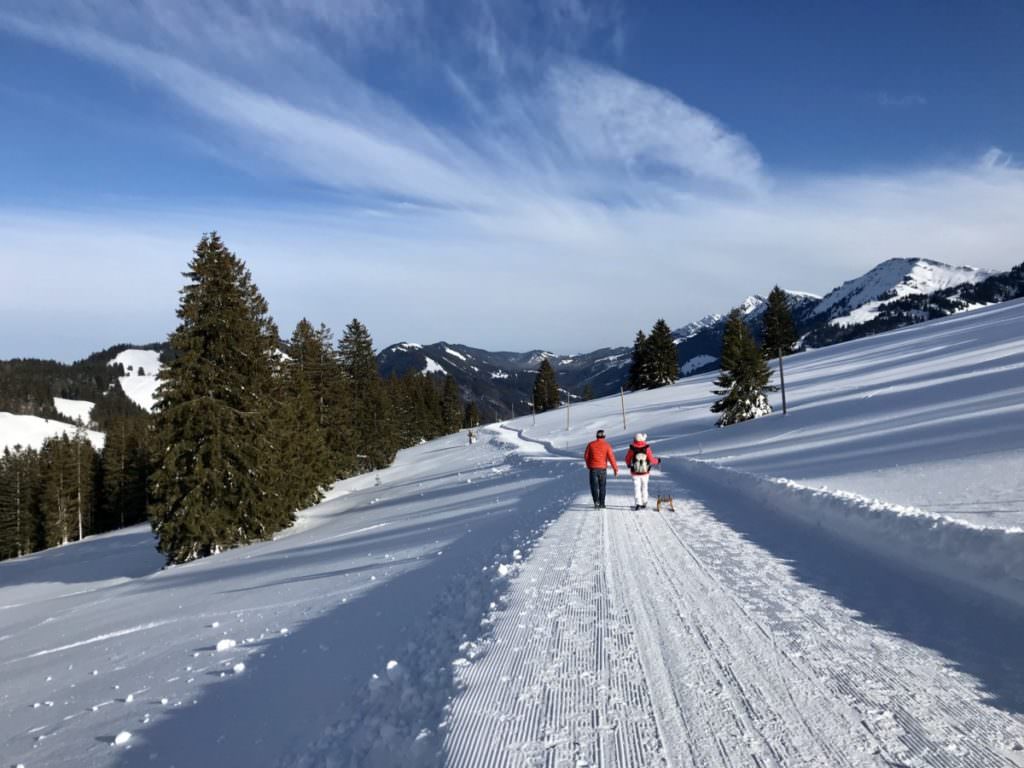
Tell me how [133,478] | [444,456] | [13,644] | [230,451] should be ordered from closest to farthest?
1. [13,644]
2. [230,451]
3. [444,456]
4. [133,478]

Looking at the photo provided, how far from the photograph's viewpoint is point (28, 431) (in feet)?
463

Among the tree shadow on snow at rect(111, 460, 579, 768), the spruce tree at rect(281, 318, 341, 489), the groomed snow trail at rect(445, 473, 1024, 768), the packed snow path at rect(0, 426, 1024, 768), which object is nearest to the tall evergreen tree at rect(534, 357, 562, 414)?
the spruce tree at rect(281, 318, 341, 489)

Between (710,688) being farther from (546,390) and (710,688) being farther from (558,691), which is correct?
(546,390)

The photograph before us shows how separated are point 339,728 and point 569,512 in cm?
959

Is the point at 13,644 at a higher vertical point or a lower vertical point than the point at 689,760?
lower

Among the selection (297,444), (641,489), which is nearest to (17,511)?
(297,444)

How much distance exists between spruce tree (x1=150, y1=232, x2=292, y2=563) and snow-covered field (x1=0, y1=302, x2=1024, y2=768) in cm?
423

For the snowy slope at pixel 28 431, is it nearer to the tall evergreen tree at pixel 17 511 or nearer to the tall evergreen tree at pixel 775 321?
the tall evergreen tree at pixel 17 511

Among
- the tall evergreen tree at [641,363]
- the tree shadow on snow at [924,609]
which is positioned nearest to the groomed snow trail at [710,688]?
the tree shadow on snow at [924,609]

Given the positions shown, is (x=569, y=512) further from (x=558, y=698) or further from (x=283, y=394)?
(x=283, y=394)

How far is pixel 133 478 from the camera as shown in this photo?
5625cm

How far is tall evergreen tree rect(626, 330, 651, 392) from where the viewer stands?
77938 mm

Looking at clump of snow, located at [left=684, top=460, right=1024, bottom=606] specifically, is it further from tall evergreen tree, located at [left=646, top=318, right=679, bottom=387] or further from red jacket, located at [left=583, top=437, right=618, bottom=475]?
tall evergreen tree, located at [left=646, top=318, right=679, bottom=387]

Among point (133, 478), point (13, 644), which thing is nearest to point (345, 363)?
point (133, 478)
